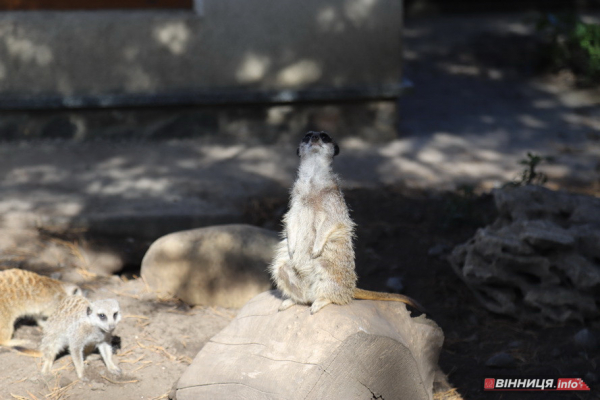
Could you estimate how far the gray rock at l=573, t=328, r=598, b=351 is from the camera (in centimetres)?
412

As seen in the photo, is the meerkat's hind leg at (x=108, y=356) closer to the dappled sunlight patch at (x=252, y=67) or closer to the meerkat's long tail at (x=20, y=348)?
the meerkat's long tail at (x=20, y=348)

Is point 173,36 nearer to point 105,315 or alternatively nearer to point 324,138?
point 105,315

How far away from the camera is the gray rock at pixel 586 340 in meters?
4.12

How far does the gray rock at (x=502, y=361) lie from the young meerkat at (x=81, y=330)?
217 cm

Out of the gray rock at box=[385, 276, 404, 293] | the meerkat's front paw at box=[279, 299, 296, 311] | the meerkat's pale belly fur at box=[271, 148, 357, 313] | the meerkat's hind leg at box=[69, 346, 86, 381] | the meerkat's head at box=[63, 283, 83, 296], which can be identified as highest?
the meerkat's pale belly fur at box=[271, 148, 357, 313]

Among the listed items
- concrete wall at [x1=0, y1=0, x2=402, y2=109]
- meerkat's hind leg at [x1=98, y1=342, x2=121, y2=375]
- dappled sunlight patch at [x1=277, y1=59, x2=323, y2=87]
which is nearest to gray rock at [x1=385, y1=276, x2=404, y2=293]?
meerkat's hind leg at [x1=98, y1=342, x2=121, y2=375]

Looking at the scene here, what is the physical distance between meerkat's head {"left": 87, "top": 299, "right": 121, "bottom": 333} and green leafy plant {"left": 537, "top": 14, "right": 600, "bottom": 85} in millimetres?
7352

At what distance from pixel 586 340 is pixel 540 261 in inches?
21.5

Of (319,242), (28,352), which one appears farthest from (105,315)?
(319,242)

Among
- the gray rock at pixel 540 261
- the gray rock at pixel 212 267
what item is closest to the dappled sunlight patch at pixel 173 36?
the gray rock at pixel 212 267

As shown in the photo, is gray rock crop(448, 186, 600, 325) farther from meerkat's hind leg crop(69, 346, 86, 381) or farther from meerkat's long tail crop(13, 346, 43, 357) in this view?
meerkat's long tail crop(13, 346, 43, 357)

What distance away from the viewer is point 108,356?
3797 mm

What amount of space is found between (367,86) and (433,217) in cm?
225

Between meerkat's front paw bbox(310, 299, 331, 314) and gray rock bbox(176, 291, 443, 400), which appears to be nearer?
gray rock bbox(176, 291, 443, 400)
